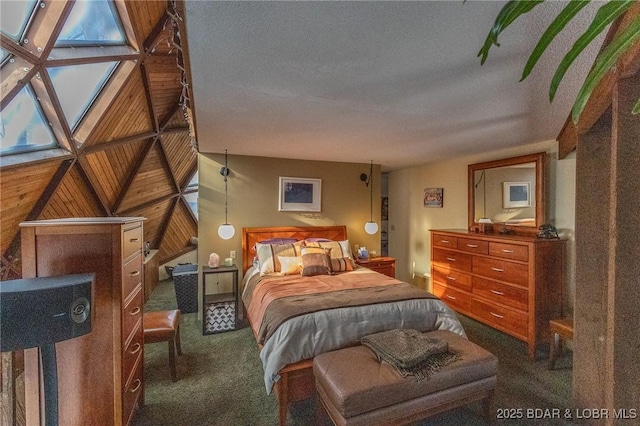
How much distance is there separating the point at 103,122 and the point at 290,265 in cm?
248

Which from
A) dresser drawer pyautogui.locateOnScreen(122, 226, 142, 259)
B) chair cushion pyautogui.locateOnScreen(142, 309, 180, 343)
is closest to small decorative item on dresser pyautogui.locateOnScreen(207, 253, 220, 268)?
chair cushion pyautogui.locateOnScreen(142, 309, 180, 343)

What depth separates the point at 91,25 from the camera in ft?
7.03

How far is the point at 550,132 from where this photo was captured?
2.87m

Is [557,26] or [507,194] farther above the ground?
[557,26]

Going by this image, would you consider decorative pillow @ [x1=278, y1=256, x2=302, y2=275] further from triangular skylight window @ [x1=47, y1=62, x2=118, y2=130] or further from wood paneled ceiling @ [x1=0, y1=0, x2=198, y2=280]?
triangular skylight window @ [x1=47, y1=62, x2=118, y2=130]

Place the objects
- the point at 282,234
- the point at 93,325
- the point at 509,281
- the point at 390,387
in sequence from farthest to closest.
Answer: the point at 282,234, the point at 509,281, the point at 390,387, the point at 93,325

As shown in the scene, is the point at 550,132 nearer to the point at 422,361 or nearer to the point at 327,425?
the point at 422,361

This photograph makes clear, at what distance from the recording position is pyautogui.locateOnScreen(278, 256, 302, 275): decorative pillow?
3.38 meters

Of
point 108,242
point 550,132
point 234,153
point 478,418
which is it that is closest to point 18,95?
point 108,242

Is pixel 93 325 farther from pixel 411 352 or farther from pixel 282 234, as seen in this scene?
pixel 282 234

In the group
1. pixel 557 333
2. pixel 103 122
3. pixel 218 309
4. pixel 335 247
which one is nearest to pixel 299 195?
pixel 335 247

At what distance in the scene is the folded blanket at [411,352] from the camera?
1788 millimetres

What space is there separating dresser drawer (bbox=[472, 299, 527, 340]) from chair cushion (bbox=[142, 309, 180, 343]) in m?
3.39

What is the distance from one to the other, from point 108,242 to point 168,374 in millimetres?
1627
